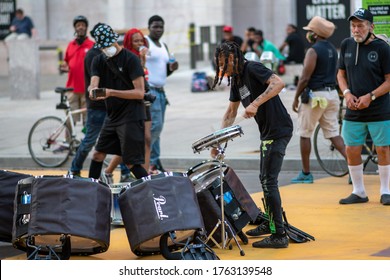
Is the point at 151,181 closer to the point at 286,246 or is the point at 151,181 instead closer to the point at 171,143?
the point at 286,246

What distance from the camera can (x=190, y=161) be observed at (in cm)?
1431

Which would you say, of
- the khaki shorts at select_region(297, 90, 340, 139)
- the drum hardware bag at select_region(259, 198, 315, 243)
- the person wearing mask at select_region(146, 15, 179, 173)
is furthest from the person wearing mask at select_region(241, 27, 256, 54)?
the drum hardware bag at select_region(259, 198, 315, 243)

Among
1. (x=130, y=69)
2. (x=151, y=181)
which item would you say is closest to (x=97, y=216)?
(x=151, y=181)

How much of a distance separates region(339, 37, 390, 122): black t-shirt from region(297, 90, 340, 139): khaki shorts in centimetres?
161

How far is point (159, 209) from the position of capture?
26.0 ft

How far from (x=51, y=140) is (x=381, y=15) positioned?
4.75 m

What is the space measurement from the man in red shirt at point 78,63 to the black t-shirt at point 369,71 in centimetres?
500

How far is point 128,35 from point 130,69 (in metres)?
1.75

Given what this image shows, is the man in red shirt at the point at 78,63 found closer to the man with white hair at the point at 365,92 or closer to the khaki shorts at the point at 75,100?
the khaki shorts at the point at 75,100

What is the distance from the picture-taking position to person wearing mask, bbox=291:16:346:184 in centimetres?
1212

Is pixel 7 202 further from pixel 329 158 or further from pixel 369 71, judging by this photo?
pixel 329 158


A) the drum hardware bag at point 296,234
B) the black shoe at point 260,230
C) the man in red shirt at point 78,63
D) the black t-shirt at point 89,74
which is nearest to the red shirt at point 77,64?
the man in red shirt at point 78,63

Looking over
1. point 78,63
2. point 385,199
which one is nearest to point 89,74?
point 78,63

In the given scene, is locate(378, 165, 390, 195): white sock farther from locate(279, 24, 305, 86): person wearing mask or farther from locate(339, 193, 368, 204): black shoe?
locate(279, 24, 305, 86): person wearing mask
